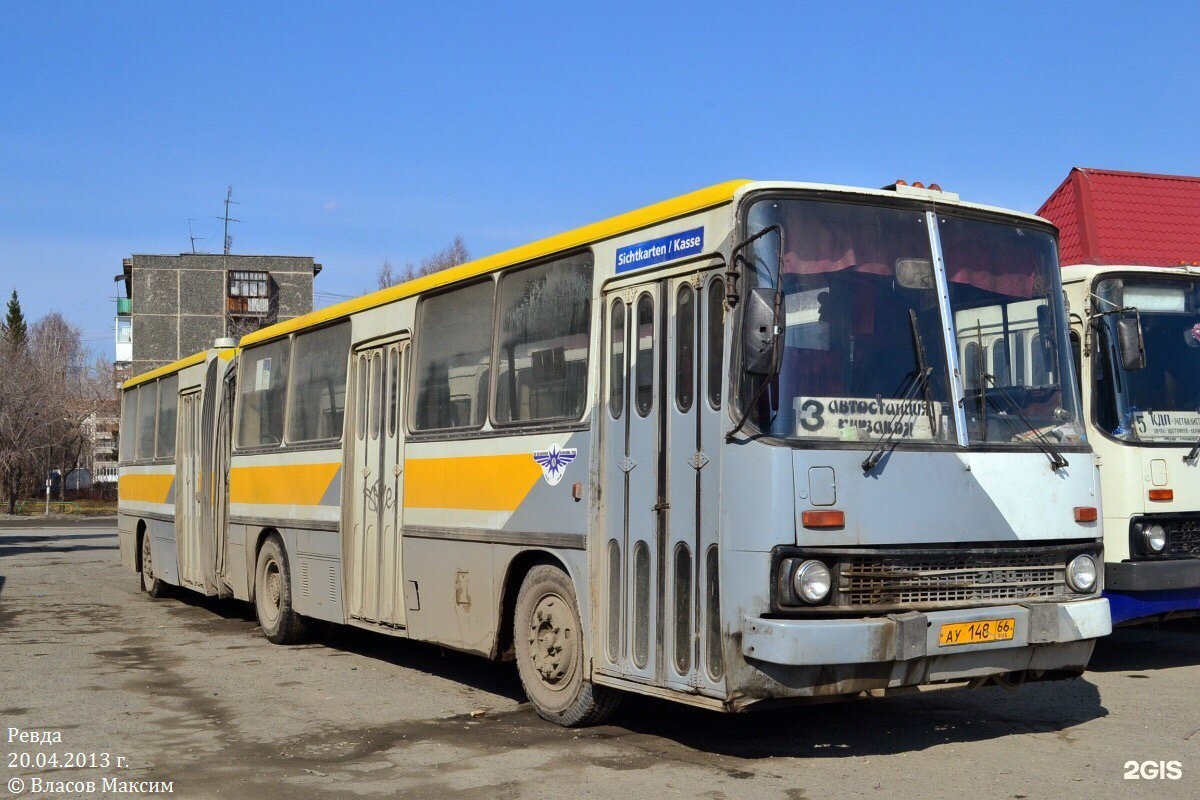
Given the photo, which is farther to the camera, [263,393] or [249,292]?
[249,292]

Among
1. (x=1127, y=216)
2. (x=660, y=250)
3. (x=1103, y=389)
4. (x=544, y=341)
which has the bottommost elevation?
(x=1103, y=389)

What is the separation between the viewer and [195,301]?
85.4 metres

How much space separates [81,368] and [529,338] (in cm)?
8995

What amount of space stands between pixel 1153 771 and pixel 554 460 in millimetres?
3828

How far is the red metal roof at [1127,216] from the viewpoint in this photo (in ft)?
66.4

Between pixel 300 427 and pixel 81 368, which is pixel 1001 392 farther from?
pixel 81 368

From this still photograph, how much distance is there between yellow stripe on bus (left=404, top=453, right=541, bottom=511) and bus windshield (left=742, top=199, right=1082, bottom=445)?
2.44 meters

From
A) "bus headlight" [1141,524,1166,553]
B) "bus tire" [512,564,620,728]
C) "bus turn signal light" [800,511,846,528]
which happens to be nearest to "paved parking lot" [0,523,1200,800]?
"bus tire" [512,564,620,728]

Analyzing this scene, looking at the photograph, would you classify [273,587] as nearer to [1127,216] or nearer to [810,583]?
[810,583]

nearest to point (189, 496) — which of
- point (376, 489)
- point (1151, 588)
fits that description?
point (376, 489)

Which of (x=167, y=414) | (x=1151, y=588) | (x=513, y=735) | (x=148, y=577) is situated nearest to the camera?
(x=513, y=735)

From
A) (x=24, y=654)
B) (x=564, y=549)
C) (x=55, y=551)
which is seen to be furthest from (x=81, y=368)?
(x=564, y=549)

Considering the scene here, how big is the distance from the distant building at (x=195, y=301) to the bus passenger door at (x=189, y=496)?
227 ft

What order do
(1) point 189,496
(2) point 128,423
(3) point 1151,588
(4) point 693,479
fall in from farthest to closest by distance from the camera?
(2) point 128,423
(1) point 189,496
(3) point 1151,588
(4) point 693,479
